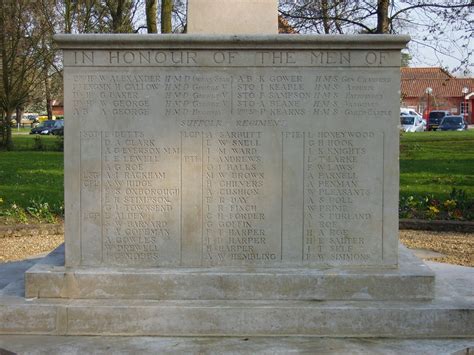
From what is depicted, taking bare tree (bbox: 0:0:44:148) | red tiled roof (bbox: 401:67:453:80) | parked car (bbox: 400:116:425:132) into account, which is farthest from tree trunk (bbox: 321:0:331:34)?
red tiled roof (bbox: 401:67:453:80)

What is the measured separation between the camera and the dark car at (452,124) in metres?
A: 47.8

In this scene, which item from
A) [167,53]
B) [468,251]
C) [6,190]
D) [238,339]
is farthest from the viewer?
[6,190]

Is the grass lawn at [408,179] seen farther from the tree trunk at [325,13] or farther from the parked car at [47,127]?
the parked car at [47,127]

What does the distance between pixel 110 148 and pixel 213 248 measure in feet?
3.63

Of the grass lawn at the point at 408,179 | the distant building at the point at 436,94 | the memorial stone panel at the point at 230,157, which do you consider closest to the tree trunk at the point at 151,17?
the grass lawn at the point at 408,179

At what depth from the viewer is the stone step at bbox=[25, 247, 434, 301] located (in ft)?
17.1

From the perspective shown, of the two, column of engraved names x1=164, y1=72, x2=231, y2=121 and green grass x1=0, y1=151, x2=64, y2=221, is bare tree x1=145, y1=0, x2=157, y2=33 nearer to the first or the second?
green grass x1=0, y1=151, x2=64, y2=221

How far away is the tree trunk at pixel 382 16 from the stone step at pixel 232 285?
11.9 metres

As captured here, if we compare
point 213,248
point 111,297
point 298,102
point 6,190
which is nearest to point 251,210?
point 213,248

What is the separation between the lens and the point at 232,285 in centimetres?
523

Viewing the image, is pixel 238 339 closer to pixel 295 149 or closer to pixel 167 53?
pixel 295 149

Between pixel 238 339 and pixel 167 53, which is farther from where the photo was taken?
pixel 167 53

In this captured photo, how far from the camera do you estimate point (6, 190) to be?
13828mm

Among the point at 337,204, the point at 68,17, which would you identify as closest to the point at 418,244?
the point at 337,204
